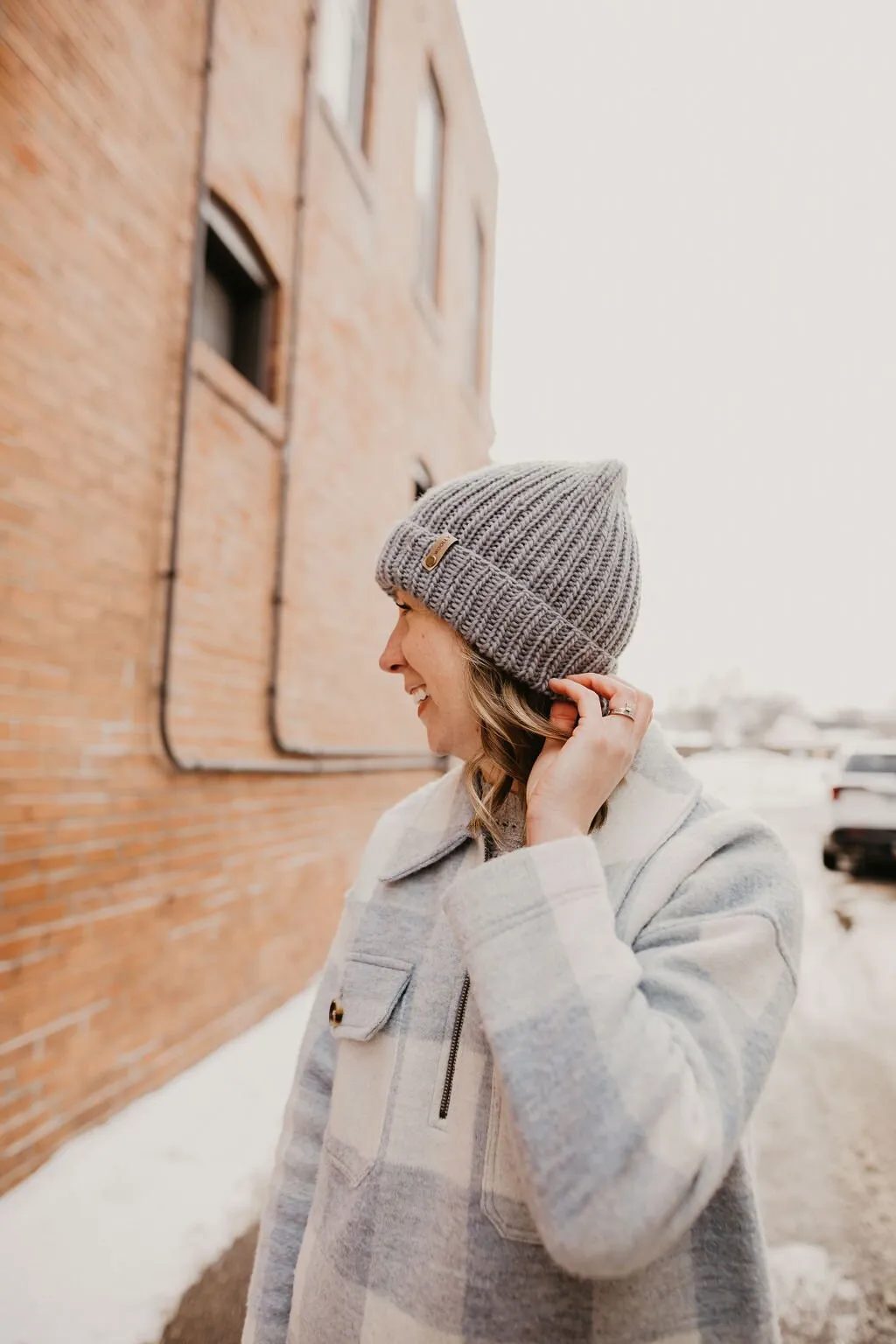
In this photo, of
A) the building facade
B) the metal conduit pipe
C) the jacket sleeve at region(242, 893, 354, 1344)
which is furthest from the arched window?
the jacket sleeve at region(242, 893, 354, 1344)

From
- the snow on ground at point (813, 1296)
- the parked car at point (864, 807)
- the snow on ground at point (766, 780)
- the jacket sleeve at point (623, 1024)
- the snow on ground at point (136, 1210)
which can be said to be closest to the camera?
the jacket sleeve at point (623, 1024)

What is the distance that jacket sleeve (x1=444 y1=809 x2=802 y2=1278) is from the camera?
34.4 inches

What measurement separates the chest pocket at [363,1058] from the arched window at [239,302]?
13.3 ft

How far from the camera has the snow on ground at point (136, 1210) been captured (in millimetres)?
2373

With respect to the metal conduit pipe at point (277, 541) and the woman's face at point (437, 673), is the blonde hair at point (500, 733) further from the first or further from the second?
the metal conduit pipe at point (277, 541)

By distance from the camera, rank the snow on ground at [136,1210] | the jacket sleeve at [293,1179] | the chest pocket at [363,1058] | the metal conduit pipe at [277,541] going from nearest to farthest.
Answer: the chest pocket at [363,1058] → the jacket sleeve at [293,1179] → the snow on ground at [136,1210] → the metal conduit pipe at [277,541]

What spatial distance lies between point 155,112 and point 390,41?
4401 millimetres

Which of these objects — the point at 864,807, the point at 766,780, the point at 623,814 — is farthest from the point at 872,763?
the point at 766,780

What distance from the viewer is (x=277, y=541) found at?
476cm

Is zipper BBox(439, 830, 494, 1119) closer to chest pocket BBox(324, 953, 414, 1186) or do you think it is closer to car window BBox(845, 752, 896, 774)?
chest pocket BBox(324, 953, 414, 1186)

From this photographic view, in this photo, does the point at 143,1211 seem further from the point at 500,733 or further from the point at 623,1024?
the point at 623,1024

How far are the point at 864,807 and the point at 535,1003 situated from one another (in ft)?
35.4

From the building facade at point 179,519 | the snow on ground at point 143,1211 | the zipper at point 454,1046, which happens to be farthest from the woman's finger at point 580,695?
the building facade at point 179,519

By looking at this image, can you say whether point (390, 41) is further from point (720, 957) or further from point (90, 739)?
point (720, 957)
